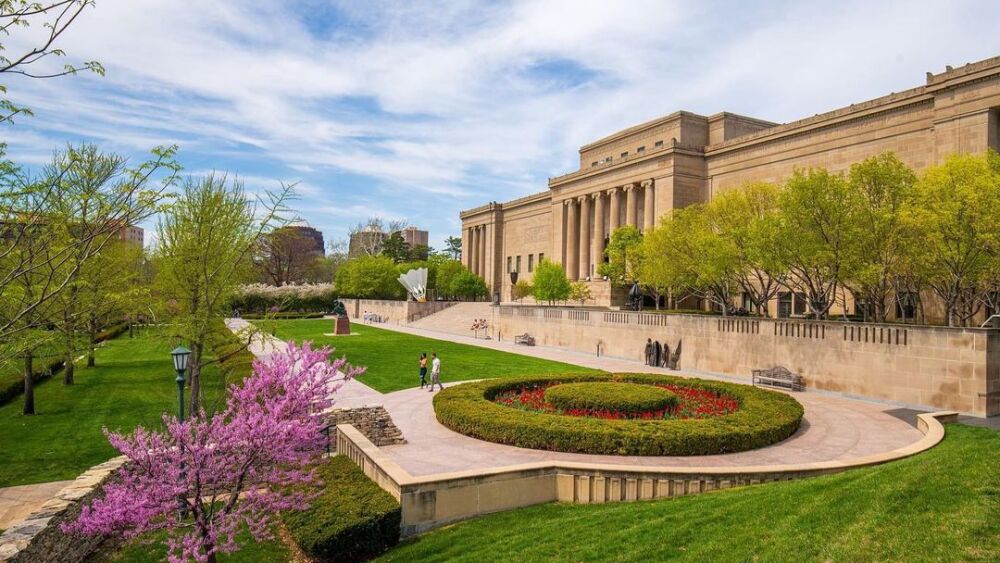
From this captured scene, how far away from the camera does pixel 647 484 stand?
10227 mm

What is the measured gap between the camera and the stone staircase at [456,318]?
52.9m

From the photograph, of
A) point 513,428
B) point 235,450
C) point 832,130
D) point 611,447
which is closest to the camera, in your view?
point 235,450

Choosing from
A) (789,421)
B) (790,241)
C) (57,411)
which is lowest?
(57,411)

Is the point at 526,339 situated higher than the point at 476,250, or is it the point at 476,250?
the point at 476,250

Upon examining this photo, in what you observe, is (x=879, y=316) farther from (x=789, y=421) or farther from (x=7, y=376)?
(x=7, y=376)

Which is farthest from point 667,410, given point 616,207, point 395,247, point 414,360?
point 395,247

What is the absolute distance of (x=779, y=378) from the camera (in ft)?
74.3

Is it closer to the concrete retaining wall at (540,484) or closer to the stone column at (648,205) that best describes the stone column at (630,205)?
the stone column at (648,205)

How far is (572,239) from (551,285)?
1262 centimetres

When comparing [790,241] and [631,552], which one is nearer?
[631,552]

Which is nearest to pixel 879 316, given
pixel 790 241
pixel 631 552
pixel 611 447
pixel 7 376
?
pixel 790 241

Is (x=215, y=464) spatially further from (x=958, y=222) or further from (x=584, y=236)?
(x=584, y=236)

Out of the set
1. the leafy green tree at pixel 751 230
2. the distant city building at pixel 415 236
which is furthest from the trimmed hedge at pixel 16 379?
the distant city building at pixel 415 236

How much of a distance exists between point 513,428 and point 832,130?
40.5m
